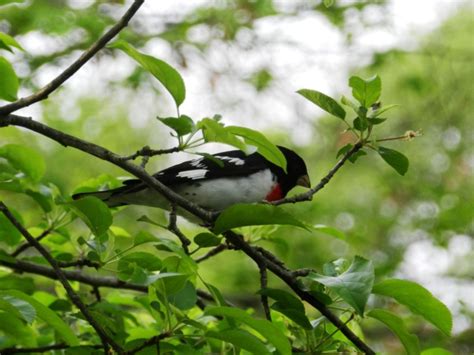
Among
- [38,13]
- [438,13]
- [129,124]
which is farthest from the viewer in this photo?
[438,13]

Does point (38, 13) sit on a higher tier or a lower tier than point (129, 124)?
lower

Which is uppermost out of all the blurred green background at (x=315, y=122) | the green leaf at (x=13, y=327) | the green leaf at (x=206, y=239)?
the blurred green background at (x=315, y=122)

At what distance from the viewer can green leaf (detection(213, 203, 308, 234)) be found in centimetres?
189

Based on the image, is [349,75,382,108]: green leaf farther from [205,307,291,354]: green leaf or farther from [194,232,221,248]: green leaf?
[205,307,291,354]: green leaf

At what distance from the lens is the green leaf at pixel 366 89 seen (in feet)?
6.89

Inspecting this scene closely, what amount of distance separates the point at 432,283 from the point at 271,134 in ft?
8.02

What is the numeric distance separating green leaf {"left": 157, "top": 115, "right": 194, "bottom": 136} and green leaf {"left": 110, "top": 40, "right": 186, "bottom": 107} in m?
0.14

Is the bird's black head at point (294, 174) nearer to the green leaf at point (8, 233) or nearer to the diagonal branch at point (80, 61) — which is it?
the green leaf at point (8, 233)

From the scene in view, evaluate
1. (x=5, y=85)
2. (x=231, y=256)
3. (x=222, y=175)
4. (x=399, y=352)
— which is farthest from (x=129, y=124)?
(x=5, y=85)

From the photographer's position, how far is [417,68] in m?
9.95

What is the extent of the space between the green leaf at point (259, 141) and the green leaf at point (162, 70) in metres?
0.19

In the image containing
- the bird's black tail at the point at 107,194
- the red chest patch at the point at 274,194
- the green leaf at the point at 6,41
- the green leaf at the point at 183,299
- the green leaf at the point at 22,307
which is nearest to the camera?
the green leaf at the point at 22,307

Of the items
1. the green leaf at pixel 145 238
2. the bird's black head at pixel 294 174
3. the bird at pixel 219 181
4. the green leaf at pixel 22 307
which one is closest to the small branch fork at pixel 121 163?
the green leaf at pixel 145 238

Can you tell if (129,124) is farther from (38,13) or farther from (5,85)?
(5,85)
